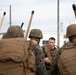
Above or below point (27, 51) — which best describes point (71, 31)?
above

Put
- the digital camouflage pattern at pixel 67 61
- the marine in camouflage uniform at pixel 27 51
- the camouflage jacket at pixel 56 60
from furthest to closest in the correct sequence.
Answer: the camouflage jacket at pixel 56 60, the marine in camouflage uniform at pixel 27 51, the digital camouflage pattern at pixel 67 61

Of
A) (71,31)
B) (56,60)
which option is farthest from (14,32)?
(71,31)

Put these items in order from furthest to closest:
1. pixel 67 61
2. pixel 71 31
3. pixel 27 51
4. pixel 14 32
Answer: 1. pixel 71 31
2. pixel 14 32
3. pixel 27 51
4. pixel 67 61

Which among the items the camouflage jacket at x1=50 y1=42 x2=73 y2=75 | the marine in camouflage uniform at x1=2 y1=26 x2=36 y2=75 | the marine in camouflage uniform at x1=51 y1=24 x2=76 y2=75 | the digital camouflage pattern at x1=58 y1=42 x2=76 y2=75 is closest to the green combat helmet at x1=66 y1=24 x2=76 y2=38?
the marine in camouflage uniform at x1=51 y1=24 x2=76 y2=75

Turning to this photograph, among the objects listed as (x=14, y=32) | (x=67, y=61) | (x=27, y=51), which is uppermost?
(x=14, y=32)

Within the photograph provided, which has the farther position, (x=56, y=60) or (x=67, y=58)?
(x=56, y=60)

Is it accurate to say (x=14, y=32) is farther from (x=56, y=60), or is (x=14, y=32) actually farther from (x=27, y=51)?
(x=56, y=60)

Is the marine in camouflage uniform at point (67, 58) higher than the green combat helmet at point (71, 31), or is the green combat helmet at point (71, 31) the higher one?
the green combat helmet at point (71, 31)

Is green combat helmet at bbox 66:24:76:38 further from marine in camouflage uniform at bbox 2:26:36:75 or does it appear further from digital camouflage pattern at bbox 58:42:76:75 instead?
marine in camouflage uniform at bbox 2:26:36:75

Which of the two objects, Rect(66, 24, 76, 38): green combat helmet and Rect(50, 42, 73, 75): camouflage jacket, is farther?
Rect(66, 24, 76, 38): green combat helmet

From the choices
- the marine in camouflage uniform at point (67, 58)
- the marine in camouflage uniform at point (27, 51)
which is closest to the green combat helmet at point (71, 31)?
the marine in camouflage uniform at point (67, 58)

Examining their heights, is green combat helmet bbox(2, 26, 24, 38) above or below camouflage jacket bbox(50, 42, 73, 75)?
above

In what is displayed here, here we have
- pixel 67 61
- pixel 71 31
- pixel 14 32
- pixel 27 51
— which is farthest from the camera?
pixel 71 31

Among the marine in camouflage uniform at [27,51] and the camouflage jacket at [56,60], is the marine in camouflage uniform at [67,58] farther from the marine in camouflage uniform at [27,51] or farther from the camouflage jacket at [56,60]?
the marine in camouflage uniform at [27,51]
